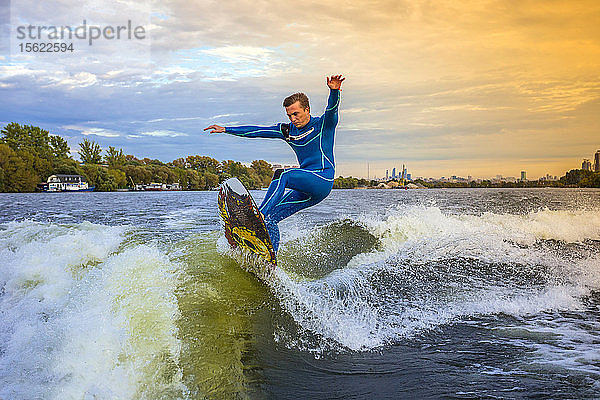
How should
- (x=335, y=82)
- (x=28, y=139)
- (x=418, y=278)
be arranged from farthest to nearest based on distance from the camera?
(x=28, y=139) < (x=418, y=278) < (x=335, y=82)

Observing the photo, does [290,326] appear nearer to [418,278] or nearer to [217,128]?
[418,278]

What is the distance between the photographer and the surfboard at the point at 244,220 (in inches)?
220

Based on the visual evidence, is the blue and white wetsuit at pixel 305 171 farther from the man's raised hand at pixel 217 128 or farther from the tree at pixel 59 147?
the tree at pixel 59 147

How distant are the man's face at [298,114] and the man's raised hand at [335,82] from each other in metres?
0.60

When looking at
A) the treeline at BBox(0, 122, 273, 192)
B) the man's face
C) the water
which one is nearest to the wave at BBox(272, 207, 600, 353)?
the water

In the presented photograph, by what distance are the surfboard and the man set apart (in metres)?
0.20

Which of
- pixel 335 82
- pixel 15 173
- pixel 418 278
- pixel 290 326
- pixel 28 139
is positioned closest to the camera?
pixel 290 326

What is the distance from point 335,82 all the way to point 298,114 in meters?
0.75

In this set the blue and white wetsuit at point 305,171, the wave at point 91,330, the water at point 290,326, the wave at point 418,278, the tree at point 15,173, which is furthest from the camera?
the tree at point 15,173

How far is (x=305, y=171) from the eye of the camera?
5883 millimetres

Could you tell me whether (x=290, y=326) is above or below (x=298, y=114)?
below

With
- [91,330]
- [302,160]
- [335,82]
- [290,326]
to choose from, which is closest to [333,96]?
[335,82]

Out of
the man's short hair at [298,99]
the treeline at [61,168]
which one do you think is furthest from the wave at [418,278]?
the treeline at [61,168]

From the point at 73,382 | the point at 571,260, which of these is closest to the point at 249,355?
the point at 73,382
